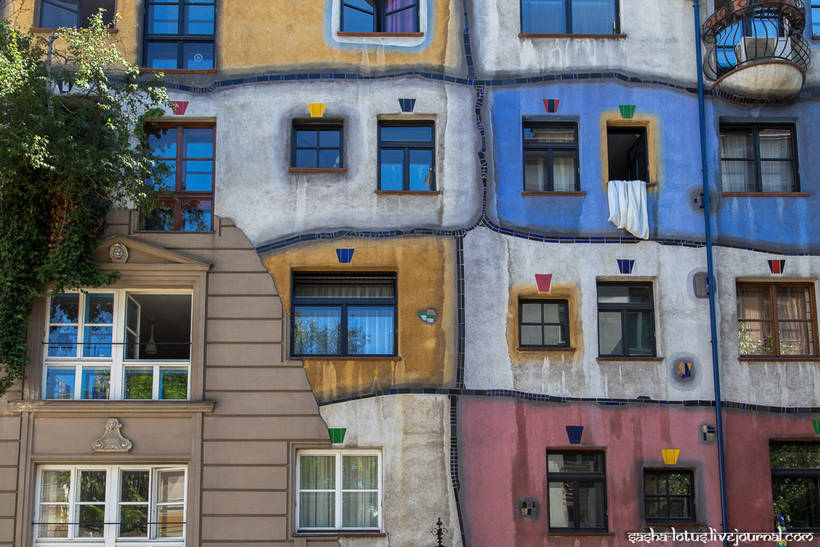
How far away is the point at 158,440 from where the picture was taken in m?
16.7

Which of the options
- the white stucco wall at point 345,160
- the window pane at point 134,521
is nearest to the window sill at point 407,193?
the white stucco wall at point 345,160

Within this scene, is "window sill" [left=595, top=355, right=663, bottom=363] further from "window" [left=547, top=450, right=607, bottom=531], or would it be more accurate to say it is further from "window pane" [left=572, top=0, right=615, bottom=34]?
"window pane" [left=572, top=0, right=615, bottom=34]

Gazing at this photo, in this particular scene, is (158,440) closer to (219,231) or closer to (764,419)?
(219,231)

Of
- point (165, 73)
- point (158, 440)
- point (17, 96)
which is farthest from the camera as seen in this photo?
point (165, 73)

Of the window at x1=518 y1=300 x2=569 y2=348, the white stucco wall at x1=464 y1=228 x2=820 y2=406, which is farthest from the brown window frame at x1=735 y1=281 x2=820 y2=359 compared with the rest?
the window at x1=518 y1=300 x2=569 y2=348

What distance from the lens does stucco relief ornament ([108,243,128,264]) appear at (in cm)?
1727

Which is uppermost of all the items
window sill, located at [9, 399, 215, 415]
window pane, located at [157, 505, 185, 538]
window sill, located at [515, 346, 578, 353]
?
window sill, located at [515, 346, 578, 353]

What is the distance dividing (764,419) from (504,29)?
898 centimetres

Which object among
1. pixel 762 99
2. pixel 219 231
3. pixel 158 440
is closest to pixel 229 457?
pixel 158 440

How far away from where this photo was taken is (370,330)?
1745cm

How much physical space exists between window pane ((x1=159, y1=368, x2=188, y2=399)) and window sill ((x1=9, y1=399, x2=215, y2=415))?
15.8 inches

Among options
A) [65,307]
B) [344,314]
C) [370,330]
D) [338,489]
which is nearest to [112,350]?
[65,307]

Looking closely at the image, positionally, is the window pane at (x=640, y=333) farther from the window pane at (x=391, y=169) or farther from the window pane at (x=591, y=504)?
the window pane at (x=391, y=169)

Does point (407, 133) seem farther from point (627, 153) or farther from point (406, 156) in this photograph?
point (627, 153)
